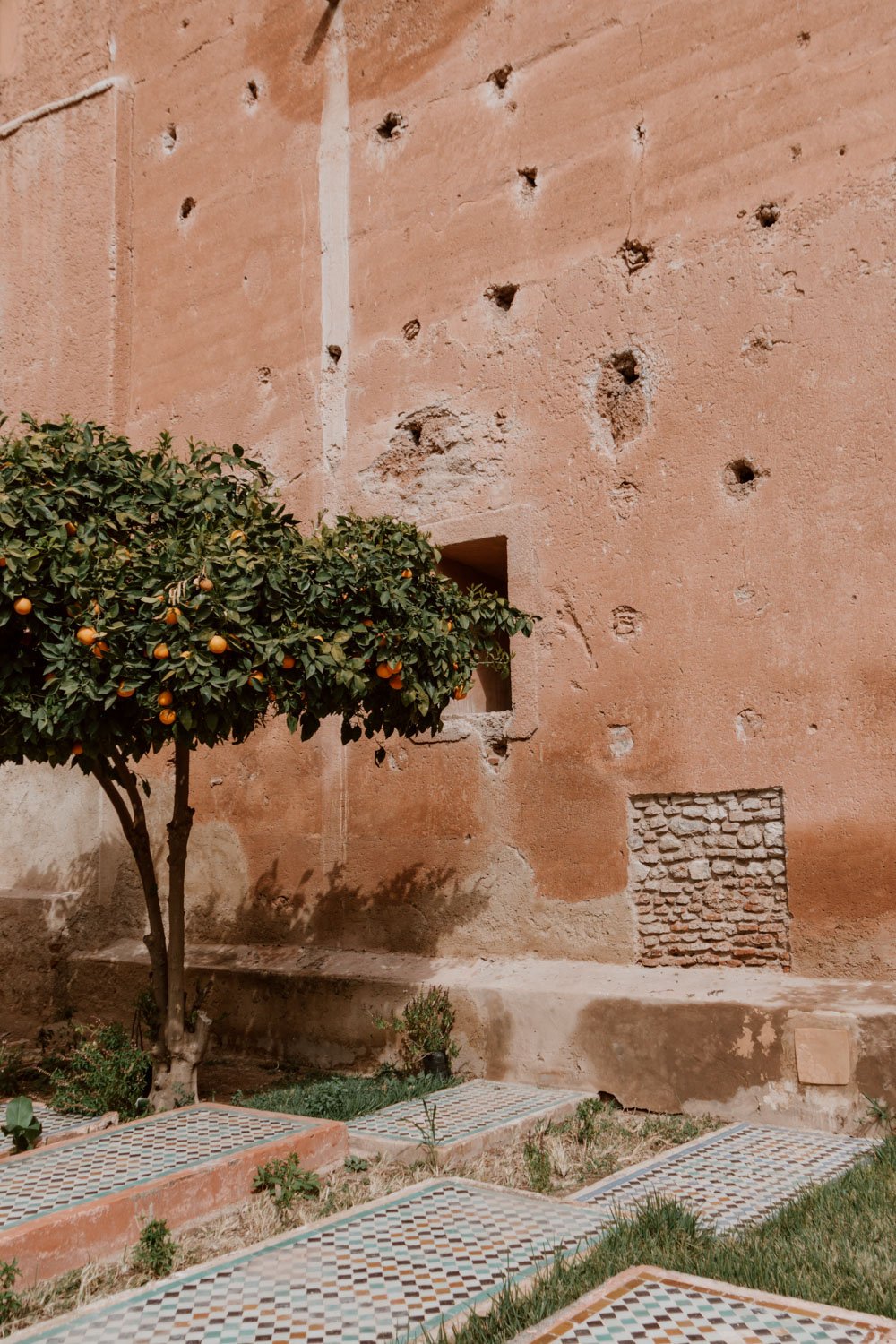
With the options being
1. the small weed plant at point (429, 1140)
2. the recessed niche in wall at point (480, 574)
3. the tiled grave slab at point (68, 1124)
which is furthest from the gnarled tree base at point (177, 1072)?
the recessed niche in wall at point (480, 574)

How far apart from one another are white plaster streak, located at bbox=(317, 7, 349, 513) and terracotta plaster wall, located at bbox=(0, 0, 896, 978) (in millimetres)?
20

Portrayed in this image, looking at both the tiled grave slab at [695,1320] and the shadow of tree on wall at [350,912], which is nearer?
the tiled grave slab at [695,1320]

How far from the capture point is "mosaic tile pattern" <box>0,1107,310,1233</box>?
13.1 feet

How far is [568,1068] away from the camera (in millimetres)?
5840

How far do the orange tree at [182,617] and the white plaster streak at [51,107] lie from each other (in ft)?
17.2

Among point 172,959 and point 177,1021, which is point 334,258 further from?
point 177,1021

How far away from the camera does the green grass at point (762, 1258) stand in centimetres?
300

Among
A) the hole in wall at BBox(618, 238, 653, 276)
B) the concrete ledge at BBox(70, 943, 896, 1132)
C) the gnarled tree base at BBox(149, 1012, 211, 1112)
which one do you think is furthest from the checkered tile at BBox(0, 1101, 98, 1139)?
the hole in wall at BBox(618, 238, 653, 276)

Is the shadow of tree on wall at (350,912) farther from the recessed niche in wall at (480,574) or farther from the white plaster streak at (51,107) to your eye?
the white plaster streak at (51,107)

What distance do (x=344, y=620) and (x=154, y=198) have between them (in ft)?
18.0

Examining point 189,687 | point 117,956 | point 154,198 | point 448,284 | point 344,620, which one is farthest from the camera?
point 154,198

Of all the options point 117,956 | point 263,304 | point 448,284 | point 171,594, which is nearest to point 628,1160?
point 171,594

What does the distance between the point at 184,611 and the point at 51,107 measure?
7.04 meters

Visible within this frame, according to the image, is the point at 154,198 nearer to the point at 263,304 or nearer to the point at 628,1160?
the point at 263,304
